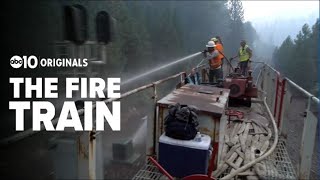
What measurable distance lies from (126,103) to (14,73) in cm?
3138

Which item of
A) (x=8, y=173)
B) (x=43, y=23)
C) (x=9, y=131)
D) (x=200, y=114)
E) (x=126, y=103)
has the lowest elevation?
(x=126, y=103)

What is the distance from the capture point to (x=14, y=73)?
7188mm

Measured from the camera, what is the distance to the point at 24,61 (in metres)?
7.03

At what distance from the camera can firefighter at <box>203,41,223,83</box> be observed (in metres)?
7.50

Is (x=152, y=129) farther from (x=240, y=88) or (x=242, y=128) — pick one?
(x=240, y=88)

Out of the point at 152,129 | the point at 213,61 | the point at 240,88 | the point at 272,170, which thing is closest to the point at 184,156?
the point at 152,129

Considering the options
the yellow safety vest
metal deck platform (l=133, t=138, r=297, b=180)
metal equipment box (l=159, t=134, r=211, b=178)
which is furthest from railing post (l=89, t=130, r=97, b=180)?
the yellow safety vest

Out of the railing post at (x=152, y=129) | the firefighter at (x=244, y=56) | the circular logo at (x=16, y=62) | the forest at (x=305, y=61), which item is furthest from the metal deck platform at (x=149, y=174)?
the forest at (x=305, y=61)

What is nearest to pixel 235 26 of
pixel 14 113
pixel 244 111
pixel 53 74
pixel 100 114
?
pixel 244 111

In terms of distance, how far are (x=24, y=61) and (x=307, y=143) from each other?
230 inches

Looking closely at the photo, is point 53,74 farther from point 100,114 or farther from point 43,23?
point 100,114

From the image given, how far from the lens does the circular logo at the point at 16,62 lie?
22.6 feet

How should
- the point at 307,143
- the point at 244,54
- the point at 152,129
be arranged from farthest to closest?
the point at 244,54, the point at 152,129, the point at 307,143

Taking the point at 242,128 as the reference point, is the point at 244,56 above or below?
above
